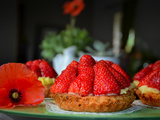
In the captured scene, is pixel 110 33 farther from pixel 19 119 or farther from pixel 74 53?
pixel 19 119

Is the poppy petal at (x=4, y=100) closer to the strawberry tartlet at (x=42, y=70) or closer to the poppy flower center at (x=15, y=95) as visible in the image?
the poppy flower center at (x=15, y=95)

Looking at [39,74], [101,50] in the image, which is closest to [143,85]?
[39,74]

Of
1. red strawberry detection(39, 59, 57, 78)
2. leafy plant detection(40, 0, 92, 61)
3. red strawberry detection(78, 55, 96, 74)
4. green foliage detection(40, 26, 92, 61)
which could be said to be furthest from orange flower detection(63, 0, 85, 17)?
red strawberry detection(78, 55, 96, 74)

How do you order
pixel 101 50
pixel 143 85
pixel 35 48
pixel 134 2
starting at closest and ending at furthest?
pixel 143 85, pixel 101 50, pixel 134 2, pixel 35 48

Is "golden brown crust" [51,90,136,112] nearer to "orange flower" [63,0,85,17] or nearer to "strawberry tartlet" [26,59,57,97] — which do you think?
"strawberry tartlet" [26,59,57,97]

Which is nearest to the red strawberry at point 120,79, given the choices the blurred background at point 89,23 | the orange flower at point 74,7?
the orange flower at point 74,7

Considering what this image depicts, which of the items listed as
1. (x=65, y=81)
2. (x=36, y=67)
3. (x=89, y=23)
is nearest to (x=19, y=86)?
(x=65, y=81)
